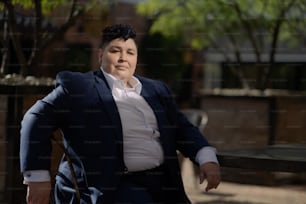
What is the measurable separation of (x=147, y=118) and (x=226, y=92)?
411cm

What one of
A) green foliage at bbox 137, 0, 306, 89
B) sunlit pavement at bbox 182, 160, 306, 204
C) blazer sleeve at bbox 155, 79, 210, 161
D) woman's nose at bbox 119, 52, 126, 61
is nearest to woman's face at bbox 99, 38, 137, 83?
woman's nose at bbox 119, 52, 126, 61

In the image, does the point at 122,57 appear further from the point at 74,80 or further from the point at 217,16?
the point at 217,16

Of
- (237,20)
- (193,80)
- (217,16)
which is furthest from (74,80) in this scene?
(237,20)

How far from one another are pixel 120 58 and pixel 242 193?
263 cm

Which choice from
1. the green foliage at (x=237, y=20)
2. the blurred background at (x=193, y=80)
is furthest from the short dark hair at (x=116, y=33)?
the green foliage at (x=237, y=20)

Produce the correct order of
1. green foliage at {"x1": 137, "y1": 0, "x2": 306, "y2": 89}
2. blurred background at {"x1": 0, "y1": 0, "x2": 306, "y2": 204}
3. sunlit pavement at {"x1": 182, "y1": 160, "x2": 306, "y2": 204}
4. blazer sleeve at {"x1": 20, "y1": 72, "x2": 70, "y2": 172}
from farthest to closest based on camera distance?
1. green foliage at {"x1": 137, "y1": 0, "x2": 306, "y2": 89}
2. sunlit pavement at {"x1": 182, "y1": 160, "x2": 306, "y2": 204}
3. blurred background at {"x1": 0, "y1": 0, "x2": 306, "y2": 204}
4. blazer sleeve at {"x1": 20, "y1": 72, "x2": 70, "y2": 172}

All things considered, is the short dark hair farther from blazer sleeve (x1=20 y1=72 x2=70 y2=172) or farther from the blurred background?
the blurred background

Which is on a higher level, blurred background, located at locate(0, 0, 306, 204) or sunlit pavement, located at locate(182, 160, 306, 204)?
blurred background, located at locate(0, 0, 306, 204)

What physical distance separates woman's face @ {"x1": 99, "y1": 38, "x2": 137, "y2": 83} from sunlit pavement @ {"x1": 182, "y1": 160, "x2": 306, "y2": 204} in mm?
2125

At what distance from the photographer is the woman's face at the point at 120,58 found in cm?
163

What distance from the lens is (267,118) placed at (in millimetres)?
4910

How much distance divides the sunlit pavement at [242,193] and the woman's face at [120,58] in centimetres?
213

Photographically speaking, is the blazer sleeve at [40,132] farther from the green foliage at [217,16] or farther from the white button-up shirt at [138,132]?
the green foliage at [217,16]

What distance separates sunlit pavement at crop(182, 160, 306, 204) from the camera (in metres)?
3.82
